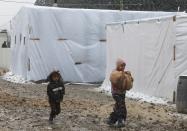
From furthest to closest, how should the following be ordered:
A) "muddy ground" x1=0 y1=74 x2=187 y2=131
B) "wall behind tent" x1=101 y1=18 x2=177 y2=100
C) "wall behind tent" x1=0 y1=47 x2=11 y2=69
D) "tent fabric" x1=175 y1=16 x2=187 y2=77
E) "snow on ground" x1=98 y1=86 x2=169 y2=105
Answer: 1. "wall behind tent" x1=0 y1=47 x2=11 y2=69
2. "wall behind tent" x1=101 y1=18 x2=177 y2=100
3. "snow on ground" x1=98 y1=86 x2=169 y2=105
4. "tent fabric" x1=175 y1=16 x2=187 y2=77
5. "muddy ground" x1=0 y1=74 x2=187 y2=131

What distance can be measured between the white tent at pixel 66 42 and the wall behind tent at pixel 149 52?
4984 mm

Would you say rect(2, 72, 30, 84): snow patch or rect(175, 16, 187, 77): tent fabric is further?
rect(2, 72, 30, 84): snow patch

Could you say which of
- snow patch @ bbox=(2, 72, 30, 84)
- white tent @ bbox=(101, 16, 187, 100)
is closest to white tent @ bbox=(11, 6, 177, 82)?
snow patch @ bbox=(2, 72, 30, 84)

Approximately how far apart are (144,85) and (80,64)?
8424 millimetres

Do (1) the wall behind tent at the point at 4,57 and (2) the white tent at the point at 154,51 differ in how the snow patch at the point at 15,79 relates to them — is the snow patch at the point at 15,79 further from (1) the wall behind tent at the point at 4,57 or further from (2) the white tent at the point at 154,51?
(1) the wall behind tent at the point at 4,57

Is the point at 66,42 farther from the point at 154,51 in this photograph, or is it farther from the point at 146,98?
the point at 146,98

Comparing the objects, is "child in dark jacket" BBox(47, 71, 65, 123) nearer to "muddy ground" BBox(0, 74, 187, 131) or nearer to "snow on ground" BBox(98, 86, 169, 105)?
"muddy ground" BBox(0, 74, 187, 131)

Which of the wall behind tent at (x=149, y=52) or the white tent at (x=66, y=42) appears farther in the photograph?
the white tent at (x=66, y=42)

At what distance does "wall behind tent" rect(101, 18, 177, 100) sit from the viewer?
57.1 ft

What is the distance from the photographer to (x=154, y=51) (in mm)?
18531

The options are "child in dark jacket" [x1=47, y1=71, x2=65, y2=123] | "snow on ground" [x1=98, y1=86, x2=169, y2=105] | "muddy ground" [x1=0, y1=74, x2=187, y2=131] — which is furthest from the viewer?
"snow on ground" [x1=98, y1=86, x2=169, y2=105]

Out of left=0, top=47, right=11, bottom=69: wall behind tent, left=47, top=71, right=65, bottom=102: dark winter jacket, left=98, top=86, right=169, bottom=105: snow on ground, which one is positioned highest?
left=47, top=71, right=65, bottom=102: dark winter jacket

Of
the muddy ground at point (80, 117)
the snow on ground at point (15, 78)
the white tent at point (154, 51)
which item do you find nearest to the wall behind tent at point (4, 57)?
the snow on ground at point (15, 78)

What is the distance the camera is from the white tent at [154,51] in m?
16.8
